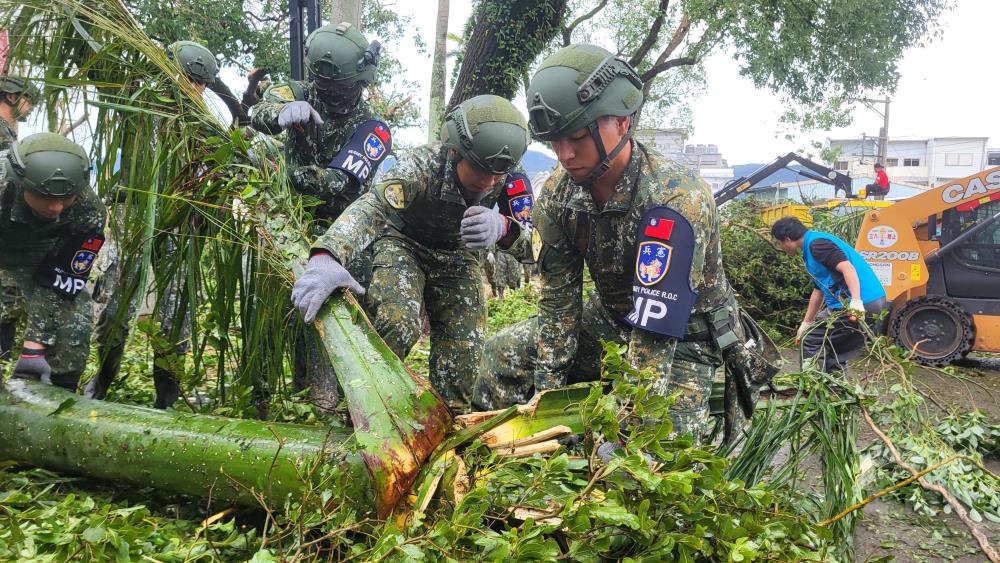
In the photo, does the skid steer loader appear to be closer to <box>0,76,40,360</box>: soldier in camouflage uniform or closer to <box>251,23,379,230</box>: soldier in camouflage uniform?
<box>251,23,379,230</box>: soldier in camouflage uniform

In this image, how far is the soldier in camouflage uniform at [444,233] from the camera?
11.3ft

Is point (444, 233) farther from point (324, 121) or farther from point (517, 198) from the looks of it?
point (324, 121)

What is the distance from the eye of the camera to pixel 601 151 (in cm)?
290

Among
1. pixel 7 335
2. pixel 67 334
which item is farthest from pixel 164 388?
pixel 7 335

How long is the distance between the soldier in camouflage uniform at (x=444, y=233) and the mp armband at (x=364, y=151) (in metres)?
0.68

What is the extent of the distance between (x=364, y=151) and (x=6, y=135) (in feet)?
10.6

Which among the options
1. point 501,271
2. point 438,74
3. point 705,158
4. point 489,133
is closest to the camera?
point 489,133

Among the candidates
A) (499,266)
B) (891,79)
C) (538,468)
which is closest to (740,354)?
(538,468)

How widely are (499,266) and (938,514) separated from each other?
5990 millimetres

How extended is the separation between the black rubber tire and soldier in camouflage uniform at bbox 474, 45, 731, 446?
6.65 m

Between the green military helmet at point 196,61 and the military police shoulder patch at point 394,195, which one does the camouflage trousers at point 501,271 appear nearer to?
the green military helmet at point 196,61

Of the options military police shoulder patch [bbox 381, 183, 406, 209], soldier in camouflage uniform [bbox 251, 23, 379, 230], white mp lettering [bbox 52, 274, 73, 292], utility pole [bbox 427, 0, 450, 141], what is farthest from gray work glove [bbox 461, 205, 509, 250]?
utility pole [bbox 427, 0, 450, 141]

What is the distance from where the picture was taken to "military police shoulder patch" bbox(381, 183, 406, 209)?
143 inches

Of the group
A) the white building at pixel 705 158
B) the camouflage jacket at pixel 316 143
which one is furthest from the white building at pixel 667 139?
the camouflage jacket at pixel 316 143
